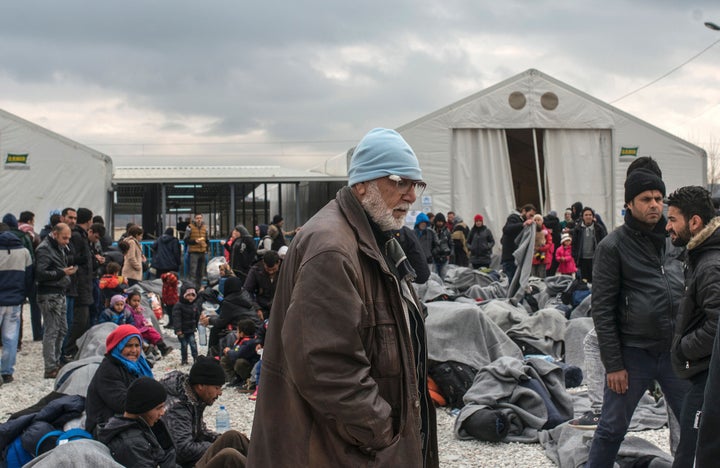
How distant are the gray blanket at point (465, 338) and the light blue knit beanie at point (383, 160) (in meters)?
5.31

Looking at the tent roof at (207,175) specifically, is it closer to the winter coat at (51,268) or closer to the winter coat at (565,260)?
the winter coat at (565,260)

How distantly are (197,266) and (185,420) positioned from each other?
12452 millimetres

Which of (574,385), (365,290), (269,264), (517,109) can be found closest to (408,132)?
(517,109)

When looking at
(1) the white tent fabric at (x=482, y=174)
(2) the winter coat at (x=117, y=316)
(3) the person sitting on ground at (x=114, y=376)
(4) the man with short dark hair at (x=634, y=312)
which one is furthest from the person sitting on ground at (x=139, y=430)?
(1) the white tent fabric at (x=482, y=174)

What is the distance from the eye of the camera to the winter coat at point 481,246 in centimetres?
1722

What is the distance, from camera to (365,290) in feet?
8.49

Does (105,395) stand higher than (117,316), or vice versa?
(117,316)

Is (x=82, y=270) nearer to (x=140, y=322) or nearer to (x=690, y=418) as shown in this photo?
(x=140, y=322)

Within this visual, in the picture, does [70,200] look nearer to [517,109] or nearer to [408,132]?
[408,132]

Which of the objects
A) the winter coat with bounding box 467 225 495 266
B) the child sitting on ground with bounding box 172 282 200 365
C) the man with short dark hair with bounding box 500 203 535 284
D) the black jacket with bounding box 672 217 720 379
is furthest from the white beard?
the winter coat with bounding box 467 225 495 266

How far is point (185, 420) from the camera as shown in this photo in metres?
5.52

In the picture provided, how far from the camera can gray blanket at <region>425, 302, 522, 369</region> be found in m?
8.05

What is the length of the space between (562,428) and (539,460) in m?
0.33

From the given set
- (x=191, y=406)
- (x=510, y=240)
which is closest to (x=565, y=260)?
(x=510, y=240)
